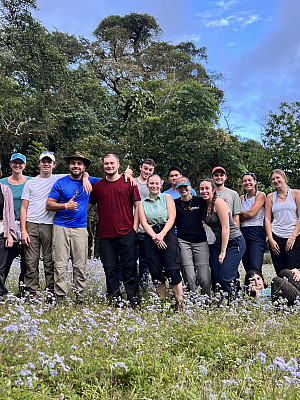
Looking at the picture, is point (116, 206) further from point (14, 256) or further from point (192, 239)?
point (14, 256)

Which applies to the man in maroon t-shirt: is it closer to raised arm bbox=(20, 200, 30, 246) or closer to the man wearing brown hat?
the man wearing brown hat

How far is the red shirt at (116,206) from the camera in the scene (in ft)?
18.2

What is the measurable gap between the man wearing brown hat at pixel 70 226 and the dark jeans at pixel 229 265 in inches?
79.4

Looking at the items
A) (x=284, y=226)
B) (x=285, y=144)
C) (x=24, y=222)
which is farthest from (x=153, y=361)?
(x=285, y=144)

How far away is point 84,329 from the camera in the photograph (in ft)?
12.9

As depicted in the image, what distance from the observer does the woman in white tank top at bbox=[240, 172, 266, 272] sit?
635 cm

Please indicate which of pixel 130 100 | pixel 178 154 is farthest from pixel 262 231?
pixel 130 100

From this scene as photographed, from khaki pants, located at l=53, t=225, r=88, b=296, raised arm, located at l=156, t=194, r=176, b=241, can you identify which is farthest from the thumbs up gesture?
raised arm, located at l=156, t=194, r=176, b=241

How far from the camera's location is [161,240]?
5.47m

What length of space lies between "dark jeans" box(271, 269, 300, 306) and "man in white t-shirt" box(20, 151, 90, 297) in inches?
135

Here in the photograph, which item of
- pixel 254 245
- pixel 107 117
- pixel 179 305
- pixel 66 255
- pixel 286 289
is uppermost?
pixel 107 117

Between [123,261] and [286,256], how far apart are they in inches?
107

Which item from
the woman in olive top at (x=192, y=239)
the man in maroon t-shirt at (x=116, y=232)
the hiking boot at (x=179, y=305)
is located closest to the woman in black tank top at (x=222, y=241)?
the woman in olive top at (x=192, y=239)

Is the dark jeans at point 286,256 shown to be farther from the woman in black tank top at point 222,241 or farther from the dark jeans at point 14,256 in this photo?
the dark jeans at point 14,256
